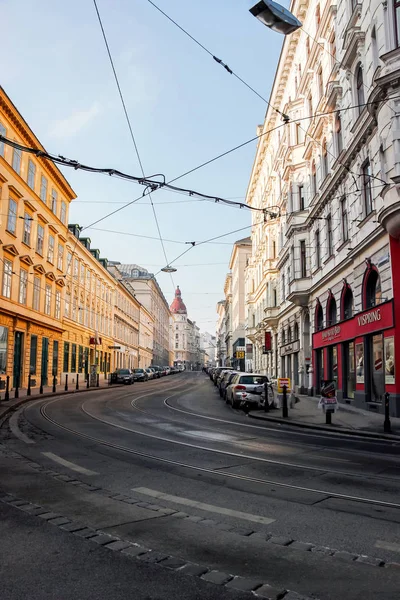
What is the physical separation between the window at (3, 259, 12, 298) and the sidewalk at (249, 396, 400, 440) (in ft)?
62.3

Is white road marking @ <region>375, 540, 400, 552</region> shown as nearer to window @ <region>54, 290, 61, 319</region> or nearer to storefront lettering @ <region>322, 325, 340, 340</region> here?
storefront lettering @ <region>322, 325, 340, 340</region>

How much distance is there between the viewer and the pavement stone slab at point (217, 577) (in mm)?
3938

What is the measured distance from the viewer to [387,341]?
17.7 meters

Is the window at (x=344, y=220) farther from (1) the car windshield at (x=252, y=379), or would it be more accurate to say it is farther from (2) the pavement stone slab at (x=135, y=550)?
(2) the pavement stone slab at (x=135, y=550)

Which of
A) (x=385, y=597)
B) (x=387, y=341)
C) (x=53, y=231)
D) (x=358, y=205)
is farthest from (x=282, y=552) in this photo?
(x=53, y=231)

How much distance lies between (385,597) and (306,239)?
91.6 feet

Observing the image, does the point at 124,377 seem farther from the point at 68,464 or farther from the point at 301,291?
the point at 68,464

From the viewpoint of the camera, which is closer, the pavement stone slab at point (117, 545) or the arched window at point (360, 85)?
the pavement stone slab at point (117, 545)

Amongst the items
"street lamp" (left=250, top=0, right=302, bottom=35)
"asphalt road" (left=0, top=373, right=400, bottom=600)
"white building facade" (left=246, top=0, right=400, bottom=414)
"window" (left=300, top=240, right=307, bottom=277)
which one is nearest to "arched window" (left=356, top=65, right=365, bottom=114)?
"white building facade" (left=246, top=0, right=400, bottom=414)

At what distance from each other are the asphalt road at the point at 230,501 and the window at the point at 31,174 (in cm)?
2701

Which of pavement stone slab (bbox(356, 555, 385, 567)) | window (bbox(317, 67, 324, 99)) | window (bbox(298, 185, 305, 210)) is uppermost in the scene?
window (bbox(317, 67, 324, 99))

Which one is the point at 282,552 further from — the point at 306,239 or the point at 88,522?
the point at 306,239

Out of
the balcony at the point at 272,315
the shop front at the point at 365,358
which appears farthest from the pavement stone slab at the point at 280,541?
the balcony at the point at 272,315

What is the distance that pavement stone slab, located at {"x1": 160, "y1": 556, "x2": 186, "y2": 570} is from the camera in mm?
4234
